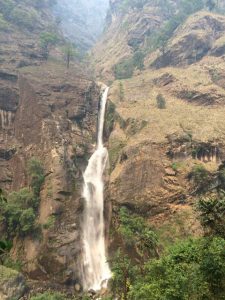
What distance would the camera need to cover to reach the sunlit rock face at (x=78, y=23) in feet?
482

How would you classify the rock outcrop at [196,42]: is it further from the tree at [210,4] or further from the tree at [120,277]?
the tree at [120,277]

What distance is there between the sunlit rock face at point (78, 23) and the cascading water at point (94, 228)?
304 ft

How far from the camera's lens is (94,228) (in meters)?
46.9

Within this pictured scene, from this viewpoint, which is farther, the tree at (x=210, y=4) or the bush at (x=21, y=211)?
the tree at (x=210, y=4)

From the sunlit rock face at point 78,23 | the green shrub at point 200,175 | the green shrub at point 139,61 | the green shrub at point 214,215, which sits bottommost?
the green shrub at point 214,215

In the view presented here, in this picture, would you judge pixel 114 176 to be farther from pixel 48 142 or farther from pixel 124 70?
pixel 124 70

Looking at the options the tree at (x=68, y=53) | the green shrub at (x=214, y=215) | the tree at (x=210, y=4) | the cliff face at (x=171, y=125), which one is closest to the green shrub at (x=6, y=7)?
the tree at (x=68, y=53)

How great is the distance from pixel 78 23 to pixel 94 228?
145553mm

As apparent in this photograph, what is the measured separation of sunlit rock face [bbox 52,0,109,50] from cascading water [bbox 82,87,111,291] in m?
92.5

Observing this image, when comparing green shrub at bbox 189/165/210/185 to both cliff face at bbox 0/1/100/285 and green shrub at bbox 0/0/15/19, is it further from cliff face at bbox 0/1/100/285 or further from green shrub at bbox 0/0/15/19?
green shrub at bbox 0/0/15/19

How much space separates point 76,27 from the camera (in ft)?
541

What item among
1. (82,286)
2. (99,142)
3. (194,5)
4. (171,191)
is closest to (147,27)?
(194,5)

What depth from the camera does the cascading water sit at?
1667 inches

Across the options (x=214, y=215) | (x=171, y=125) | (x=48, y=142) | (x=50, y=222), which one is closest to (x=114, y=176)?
(x=50, y=222)
